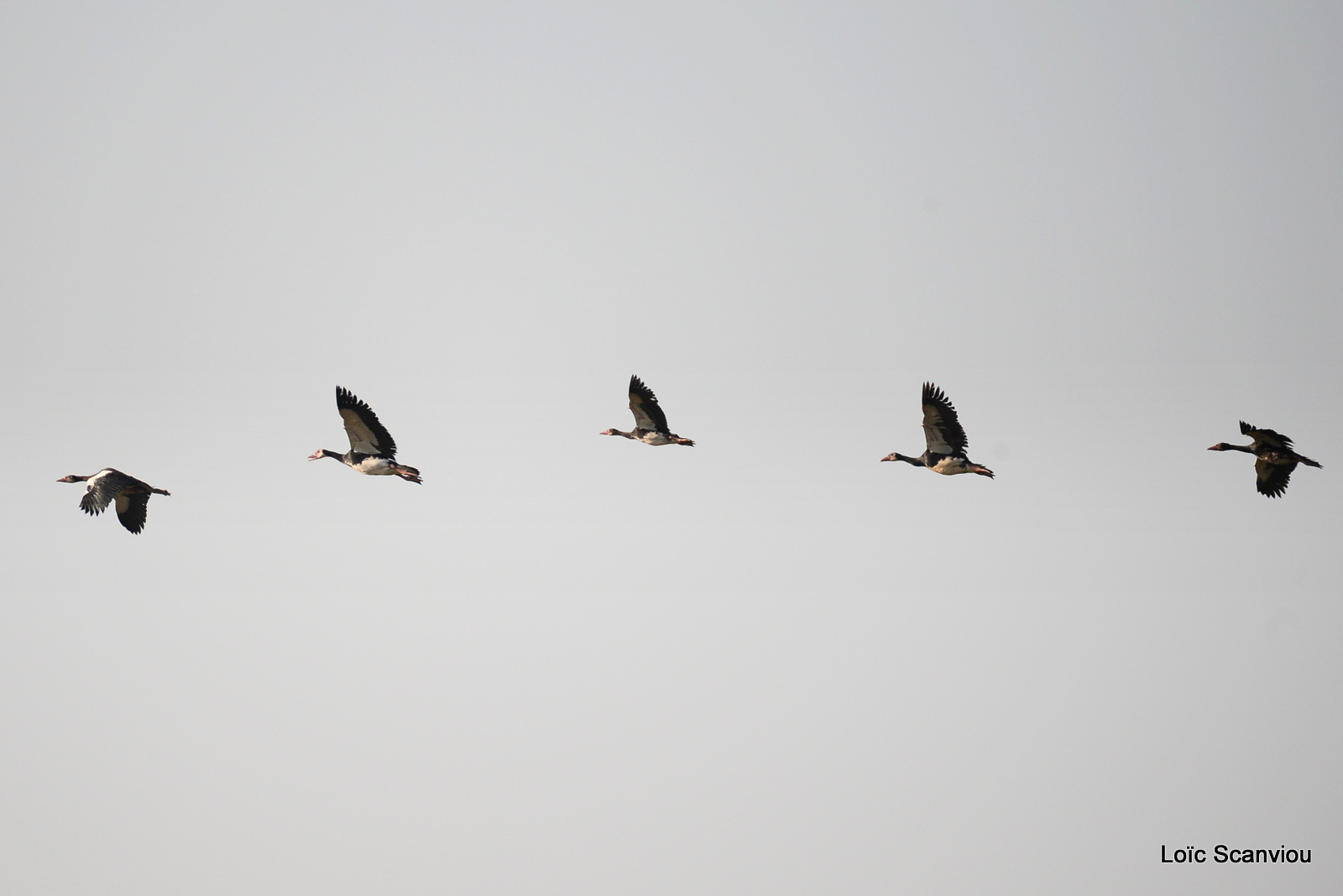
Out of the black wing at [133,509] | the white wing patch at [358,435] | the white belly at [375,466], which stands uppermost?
the white wing patch at [358,435]

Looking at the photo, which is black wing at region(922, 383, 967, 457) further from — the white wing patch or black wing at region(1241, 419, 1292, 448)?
the white wing patch

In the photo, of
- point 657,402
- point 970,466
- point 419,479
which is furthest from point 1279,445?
point 419,479

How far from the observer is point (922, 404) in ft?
124

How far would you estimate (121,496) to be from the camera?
37656 millimetres

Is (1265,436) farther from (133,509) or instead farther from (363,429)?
(133,509)

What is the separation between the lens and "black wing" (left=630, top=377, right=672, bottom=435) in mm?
40875

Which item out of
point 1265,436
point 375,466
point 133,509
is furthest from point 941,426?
point 133,509

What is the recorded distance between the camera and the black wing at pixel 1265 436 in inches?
1443

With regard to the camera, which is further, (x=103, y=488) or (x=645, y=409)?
(x=645, y=409)

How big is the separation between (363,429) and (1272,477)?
92.6 feet

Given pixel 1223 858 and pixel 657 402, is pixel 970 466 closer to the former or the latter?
pixel 657 402

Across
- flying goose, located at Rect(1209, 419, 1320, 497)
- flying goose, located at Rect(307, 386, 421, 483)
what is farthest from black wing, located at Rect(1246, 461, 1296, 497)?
flying goose, located at Rect(307, 386, 421, 483)

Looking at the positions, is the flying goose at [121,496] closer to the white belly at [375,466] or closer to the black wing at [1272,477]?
the white belly at [375,466]

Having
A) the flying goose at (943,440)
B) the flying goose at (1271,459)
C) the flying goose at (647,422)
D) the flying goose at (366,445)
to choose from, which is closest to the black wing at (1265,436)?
the flying goose at (1271,459)
